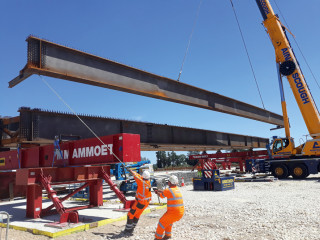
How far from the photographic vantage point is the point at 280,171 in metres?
18.3

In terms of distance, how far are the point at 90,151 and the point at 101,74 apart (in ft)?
8.98

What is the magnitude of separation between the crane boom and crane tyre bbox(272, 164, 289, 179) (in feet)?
9.41

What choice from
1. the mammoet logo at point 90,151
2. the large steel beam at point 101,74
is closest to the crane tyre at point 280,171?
the large steel beam at point 101,74

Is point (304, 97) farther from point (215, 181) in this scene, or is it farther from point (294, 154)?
point (215, 181)

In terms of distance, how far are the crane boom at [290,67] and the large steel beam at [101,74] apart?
7.09 metres

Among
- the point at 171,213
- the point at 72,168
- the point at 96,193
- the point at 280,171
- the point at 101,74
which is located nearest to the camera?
the point at 171,213

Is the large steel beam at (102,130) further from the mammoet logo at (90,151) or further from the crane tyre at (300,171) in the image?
the crane tyre at (300,171)

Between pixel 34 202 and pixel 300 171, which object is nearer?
pixel 34 202

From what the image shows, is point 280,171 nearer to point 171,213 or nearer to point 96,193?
point 96,193

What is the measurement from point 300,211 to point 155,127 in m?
9.68

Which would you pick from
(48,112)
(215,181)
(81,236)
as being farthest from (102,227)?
(215,181)

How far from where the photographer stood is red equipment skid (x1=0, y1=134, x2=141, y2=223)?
7070 millimetres

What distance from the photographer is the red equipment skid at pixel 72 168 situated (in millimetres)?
7070

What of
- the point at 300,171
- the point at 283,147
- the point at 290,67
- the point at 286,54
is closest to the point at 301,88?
the point at 290,67
